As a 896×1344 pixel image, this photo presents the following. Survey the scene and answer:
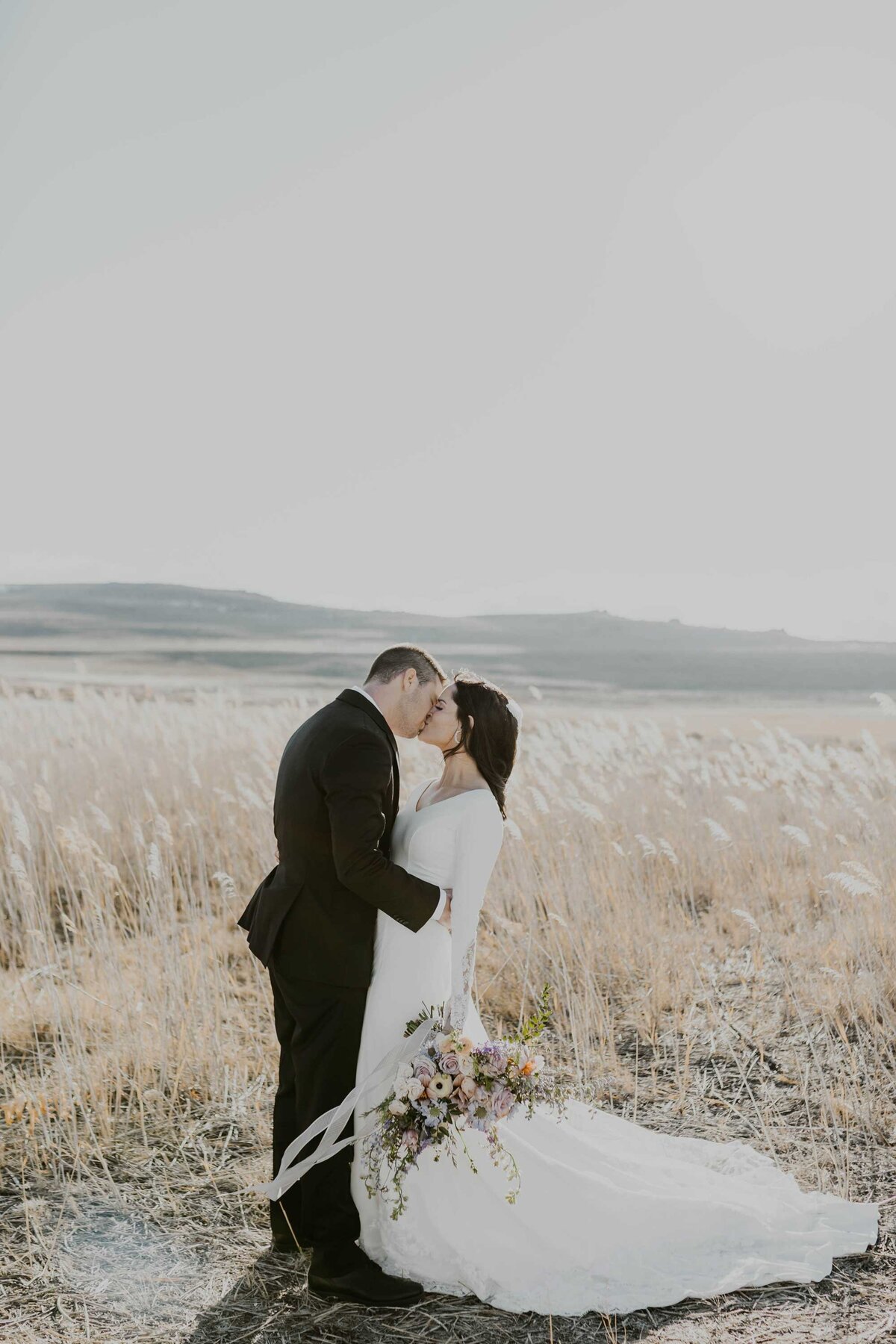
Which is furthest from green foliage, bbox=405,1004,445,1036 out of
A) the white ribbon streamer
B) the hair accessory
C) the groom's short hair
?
the groom's short hair

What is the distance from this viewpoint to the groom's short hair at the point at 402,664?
12.4 feet

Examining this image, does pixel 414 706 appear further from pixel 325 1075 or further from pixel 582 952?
pixel 582 952

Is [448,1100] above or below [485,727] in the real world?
below

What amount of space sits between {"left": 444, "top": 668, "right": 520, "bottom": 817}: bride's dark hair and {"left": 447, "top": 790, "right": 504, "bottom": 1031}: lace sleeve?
0.42ft

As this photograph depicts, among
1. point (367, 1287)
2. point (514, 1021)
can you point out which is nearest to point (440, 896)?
point (367, 1287)

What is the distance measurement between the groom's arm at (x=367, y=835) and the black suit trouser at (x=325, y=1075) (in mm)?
407

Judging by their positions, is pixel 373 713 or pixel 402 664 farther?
pixel 402 664

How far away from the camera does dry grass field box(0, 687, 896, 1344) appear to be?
11.8 feet

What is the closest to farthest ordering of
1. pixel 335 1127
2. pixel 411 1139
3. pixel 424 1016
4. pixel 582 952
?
pixel 411 1139
pixel 335 1127
pixel 424 1016
pixel 582 952

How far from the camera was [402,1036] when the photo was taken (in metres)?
3.63

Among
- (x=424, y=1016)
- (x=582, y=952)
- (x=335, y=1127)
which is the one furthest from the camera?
(x=582, y=952)

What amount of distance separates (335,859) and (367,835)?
134mm

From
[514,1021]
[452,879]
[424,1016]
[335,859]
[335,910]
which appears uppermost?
[335,859]

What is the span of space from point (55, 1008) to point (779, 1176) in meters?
3.31
